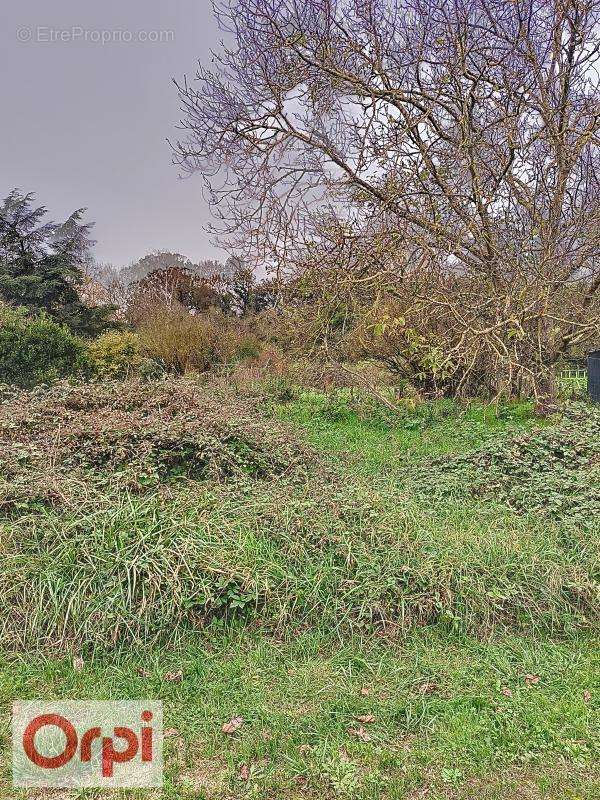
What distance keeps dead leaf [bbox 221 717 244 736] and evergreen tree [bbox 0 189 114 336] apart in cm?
1229

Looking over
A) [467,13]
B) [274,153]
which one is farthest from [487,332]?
[467,13]

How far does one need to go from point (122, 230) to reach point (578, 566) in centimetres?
1606

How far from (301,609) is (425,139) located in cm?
604

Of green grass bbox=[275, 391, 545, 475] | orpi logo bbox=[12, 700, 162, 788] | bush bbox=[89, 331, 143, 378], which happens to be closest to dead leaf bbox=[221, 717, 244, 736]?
orpi logo bbox=[12, 700, 162, 788]

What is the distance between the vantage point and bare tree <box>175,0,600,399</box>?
5.73 metres

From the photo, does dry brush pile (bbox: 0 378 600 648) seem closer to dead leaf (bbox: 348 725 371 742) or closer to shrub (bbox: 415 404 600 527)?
shrub (bbox: 415 404 600 527)

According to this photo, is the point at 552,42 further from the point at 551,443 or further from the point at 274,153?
the point at 551,443

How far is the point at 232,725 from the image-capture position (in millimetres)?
2029

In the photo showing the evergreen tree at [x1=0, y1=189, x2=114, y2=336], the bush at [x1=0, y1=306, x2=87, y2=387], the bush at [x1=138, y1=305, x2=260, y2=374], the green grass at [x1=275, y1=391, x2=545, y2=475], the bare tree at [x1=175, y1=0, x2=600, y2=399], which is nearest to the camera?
the green grass at [x1=275, y1=391, x2=545, y2=475]

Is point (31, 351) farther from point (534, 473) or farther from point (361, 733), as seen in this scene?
point (361, 733)

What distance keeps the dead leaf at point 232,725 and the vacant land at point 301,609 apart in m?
0.01

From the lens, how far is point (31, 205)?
1531 centimetres

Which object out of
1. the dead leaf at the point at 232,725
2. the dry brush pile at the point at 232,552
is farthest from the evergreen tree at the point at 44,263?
the dead leaf at the point at 232,725

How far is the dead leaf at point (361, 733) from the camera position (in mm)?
1960
